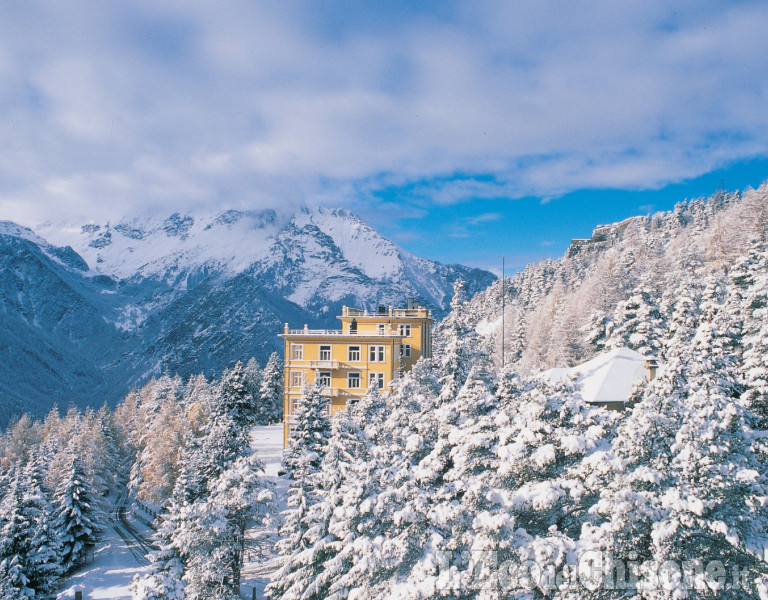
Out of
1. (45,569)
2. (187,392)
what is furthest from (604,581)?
(187,392)

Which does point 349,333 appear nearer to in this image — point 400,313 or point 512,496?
point 400,313

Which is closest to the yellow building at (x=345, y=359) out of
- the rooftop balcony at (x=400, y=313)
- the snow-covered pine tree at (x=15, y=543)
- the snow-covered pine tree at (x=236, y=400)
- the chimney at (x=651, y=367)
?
the rooftop balcony at (x=400, y=313)

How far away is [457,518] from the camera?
14.0 meters

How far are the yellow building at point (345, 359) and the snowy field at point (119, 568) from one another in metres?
8.76

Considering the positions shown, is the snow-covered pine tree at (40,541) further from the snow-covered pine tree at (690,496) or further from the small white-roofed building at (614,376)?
the snow-covered pine tree at (690,496)

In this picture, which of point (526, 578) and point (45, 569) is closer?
point (526, 578)

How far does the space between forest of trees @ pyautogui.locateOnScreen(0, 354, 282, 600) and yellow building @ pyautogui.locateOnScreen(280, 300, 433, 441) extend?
727cm

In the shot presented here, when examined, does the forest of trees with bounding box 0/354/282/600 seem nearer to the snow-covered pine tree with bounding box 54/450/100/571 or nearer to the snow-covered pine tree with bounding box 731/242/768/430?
the snow-covered pine tree with bounding box 54/450/100/571

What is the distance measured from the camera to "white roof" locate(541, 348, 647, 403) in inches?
1061

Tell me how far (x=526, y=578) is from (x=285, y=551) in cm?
1292

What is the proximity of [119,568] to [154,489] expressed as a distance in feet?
22.8

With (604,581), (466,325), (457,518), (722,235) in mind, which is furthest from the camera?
(722,235)

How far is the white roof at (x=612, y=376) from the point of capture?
1061 inches

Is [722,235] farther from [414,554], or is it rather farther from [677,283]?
[414,554]
